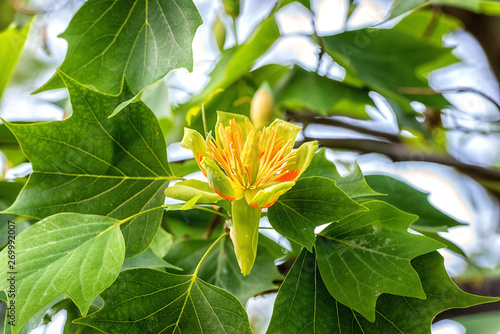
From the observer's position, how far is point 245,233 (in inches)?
12.5

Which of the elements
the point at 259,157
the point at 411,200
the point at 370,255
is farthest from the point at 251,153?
the point at 411,200

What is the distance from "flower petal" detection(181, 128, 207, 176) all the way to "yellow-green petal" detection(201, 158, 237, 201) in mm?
26

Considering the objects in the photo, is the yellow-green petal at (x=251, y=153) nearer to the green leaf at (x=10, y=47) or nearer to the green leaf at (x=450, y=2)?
the green leaf at (x=450, y=2)

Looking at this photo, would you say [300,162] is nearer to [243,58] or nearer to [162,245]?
[162,245]

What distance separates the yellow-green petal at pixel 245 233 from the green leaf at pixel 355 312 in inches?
1.6

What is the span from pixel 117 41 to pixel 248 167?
16 cm

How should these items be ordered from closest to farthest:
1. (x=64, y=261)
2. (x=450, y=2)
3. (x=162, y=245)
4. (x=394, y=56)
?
(x=64, y=261) < (x=162, y=245) < (x=450, y=2) < (x=394, y=56)

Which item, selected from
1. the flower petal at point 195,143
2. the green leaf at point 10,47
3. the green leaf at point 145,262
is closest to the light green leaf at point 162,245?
the green leaf at point 145,262

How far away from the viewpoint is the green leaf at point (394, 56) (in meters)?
0.62

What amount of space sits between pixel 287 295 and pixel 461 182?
767 mm

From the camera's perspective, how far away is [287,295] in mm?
338

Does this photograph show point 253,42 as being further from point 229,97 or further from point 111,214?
point 111,214

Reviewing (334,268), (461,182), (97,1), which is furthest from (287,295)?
(461,182)

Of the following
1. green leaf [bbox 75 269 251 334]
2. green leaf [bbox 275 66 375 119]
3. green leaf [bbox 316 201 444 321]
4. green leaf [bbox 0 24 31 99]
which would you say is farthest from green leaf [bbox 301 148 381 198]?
green leaf [bbox 0 24 31 99]
